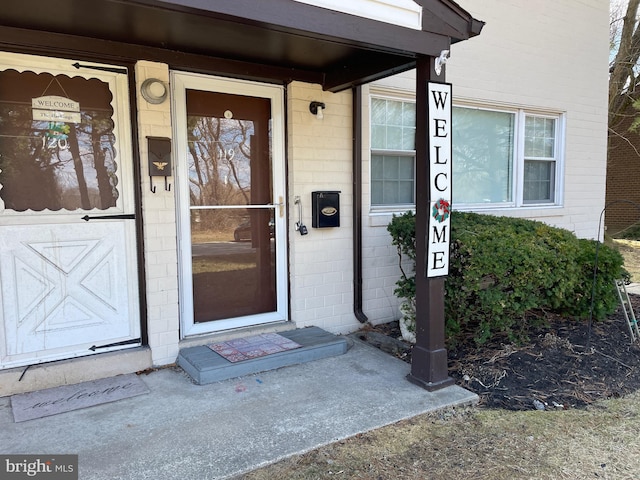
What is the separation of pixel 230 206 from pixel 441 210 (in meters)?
1.85

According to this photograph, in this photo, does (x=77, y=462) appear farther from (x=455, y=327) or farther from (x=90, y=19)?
(x=455, y=327)

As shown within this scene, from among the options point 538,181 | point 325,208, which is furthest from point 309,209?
point 538,181

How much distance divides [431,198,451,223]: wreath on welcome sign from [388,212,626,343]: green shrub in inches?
22.2

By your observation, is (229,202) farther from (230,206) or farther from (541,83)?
(541,83)

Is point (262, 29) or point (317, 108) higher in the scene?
point (262, 29)

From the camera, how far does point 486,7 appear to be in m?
5.62

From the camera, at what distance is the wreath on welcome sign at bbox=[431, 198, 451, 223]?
3334 mm

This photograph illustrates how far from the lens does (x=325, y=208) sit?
4402mm

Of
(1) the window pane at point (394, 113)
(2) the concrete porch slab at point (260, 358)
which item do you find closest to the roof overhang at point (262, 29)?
(1) the window pane at point (394, 113)

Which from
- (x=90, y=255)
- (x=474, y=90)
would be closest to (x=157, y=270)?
(x=90, y=255)

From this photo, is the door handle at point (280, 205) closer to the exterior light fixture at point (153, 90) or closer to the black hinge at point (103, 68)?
the exterior light fixture at point (153, 90)

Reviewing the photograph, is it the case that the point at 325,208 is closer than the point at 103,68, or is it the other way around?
the point at 103,68

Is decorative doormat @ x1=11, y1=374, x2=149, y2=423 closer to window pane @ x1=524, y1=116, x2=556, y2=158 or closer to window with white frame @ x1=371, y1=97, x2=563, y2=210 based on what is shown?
window with white frame @ x1=371, y1=97, x2=563, y2=210

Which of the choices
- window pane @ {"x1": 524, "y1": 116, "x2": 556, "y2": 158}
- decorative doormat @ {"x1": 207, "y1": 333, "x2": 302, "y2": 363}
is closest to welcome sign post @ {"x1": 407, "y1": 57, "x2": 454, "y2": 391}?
decorative doormat @ {"x1": 207, "y1": 333, "x2": 302, "y2": 363}
